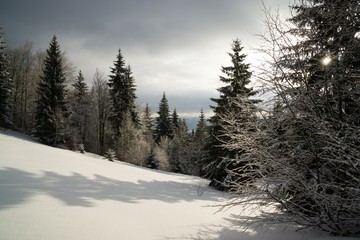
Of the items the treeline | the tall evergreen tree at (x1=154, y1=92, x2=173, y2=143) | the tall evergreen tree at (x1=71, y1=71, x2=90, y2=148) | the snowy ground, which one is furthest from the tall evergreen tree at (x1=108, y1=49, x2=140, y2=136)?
the snowy ground

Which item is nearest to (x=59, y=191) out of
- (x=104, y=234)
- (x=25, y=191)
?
(x=25, y=191)

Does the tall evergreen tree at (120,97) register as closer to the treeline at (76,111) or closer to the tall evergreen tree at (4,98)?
the treeline at (76,111)

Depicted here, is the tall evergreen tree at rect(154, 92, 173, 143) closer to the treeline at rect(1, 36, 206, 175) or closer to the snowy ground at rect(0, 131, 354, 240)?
the treeline at rect(1, 36, 206, 175)

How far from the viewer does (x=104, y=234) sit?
14.0 feet

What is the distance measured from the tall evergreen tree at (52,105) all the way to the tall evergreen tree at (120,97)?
693 cm

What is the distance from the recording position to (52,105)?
1195 inches

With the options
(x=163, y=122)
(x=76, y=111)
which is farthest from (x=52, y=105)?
(x=163, y=122)

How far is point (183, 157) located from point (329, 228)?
43822 millimetres

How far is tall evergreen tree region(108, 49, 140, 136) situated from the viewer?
36.5 metres

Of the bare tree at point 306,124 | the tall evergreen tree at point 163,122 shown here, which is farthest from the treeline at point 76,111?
the bare tree at point 306,124

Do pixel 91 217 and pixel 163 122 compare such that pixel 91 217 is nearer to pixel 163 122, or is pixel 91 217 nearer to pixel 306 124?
pixel 306 124

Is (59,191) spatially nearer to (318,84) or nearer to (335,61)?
(318,84)

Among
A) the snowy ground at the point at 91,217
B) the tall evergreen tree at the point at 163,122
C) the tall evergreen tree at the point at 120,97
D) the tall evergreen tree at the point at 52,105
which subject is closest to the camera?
the snowy ground at the point at 91,217

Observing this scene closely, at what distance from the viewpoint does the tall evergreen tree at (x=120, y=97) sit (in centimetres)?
3647
